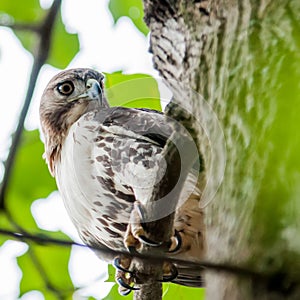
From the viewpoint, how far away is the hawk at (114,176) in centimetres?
242

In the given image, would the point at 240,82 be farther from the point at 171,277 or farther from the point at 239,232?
the point at 171,277

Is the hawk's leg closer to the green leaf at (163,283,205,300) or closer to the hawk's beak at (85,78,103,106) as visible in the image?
the green leaf at (163,283,205,300)

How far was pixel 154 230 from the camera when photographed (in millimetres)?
1643

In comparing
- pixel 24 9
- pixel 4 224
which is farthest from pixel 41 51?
pixel 24 9

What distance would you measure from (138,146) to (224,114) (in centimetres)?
132

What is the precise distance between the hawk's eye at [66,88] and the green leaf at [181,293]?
1.02 m

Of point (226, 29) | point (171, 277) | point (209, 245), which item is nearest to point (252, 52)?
point (226, 29)

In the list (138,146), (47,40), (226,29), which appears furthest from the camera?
(138,146)

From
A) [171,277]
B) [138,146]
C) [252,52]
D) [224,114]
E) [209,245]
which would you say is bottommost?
[171,277]

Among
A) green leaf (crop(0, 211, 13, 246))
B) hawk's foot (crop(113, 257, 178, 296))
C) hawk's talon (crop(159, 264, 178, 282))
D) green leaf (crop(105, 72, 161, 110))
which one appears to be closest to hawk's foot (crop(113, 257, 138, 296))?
hawk's foot (crop(113, 257, 178, 296))

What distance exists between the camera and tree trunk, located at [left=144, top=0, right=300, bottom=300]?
78 centimetres

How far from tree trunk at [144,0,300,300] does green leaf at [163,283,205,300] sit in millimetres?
1155

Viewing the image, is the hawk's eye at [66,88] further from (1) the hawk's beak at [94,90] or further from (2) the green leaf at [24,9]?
(2) the green leaf at [24,9]

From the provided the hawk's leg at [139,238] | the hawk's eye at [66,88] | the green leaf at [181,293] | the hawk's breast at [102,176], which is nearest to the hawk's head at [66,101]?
the hawk's eye at [66,88]
